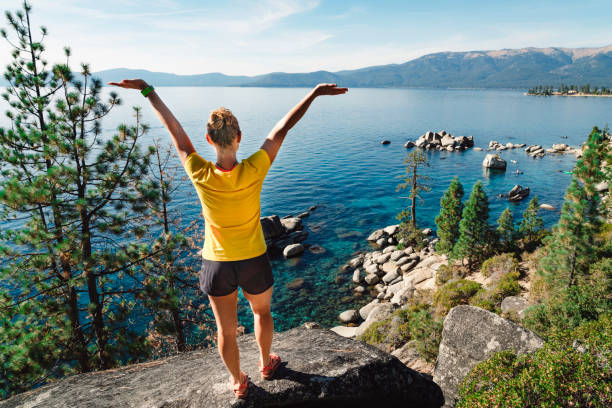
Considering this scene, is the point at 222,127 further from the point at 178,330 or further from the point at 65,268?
the point at 178,330

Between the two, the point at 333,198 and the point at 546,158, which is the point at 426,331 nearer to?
the point at 333,198

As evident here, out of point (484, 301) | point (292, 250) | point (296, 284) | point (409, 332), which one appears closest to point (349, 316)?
point (409, 332)

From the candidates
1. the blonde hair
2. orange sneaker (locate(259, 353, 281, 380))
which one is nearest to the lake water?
orange sneaker (locate(259, 353, 281, 380))

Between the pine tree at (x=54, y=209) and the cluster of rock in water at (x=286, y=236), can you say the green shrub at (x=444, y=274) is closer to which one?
the cluster of rock in water at (x=286, y=236)

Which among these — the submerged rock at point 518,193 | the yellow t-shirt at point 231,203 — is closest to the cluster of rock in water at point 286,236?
the yellow t-shirt at point 231,203

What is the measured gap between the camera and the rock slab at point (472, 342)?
7374 mm

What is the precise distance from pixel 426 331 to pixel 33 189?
46.0 feet

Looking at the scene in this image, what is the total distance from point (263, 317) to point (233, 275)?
91 cm

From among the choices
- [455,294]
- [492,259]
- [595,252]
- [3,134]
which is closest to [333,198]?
[492,259]

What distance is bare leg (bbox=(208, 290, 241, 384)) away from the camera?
383 cm

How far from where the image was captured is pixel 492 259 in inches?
894

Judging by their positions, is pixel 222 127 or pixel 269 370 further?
pixel 269 370

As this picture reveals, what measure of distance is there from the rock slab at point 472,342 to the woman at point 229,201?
6.03 metres

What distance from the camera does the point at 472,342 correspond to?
25.9ft
